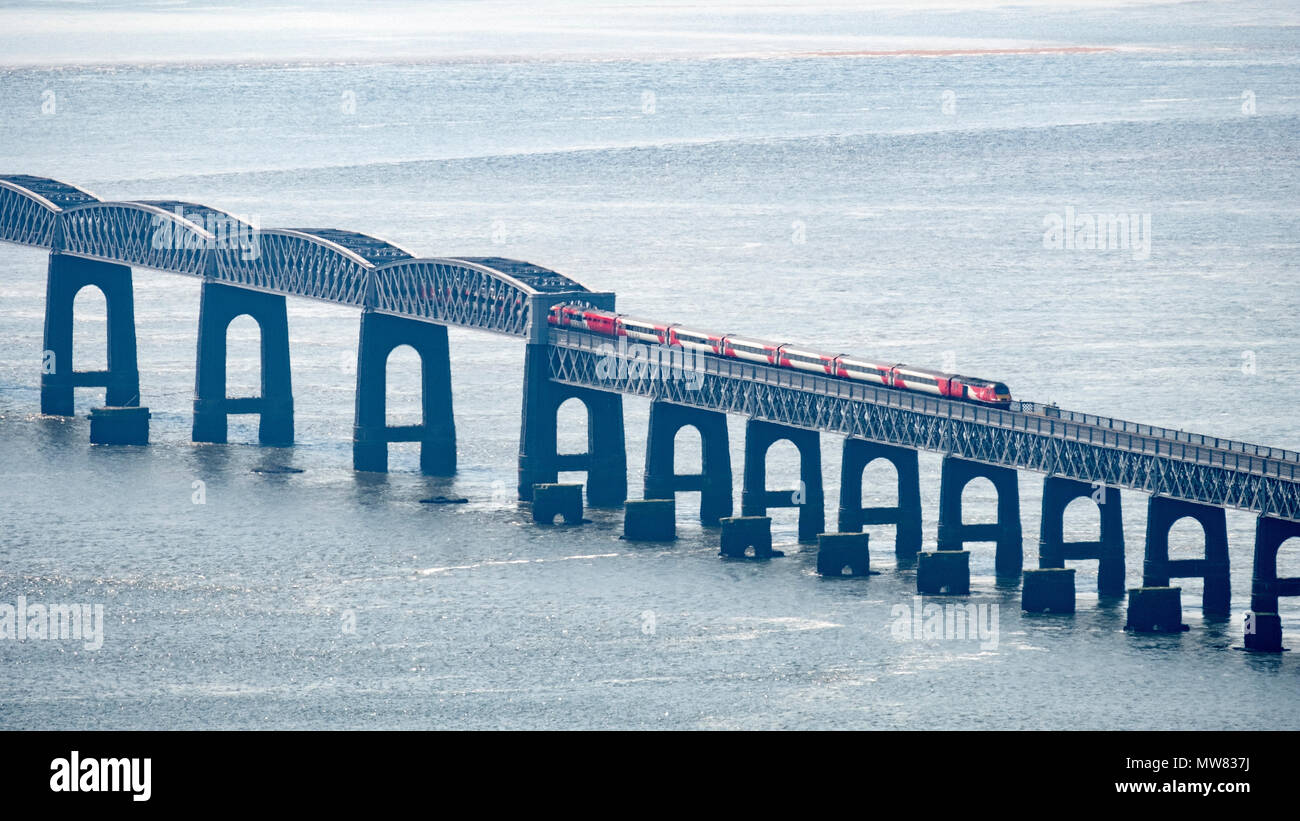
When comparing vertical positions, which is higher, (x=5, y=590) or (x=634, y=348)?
(x=634, y=348)

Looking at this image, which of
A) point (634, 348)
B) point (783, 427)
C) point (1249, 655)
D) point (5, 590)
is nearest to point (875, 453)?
point (783, 427)

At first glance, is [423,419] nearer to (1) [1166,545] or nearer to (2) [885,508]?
(2) [885,508]

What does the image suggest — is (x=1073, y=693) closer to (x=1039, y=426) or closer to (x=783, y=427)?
(x=1039, y=426)

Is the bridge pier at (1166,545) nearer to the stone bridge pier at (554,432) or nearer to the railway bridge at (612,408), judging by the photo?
the railway bridge at (612,408)

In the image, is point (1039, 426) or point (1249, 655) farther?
point (1039, 426)

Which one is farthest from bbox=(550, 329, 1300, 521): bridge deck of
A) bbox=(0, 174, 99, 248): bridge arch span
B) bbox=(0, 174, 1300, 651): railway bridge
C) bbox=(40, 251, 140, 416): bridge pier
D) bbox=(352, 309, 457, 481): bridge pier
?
bbox=(0, 174, 99, 248): bridge arch span

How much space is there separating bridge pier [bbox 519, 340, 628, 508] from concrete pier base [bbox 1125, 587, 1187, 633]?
36696 millimetres

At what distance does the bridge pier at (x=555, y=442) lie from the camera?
138 metres

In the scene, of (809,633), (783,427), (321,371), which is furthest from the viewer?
(321,371)

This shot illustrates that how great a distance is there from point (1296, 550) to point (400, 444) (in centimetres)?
5497

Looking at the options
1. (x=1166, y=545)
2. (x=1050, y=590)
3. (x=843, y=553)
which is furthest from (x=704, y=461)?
(x=1166, y=545)

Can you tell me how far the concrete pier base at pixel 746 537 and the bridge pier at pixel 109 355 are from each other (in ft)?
185

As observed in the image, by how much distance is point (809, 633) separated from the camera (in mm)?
108688

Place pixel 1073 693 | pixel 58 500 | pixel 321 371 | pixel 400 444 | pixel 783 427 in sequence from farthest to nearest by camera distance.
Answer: pixel 321 371
pixel 400 444
pixel 58 500
pixel 783 427
pixel 1073 693
